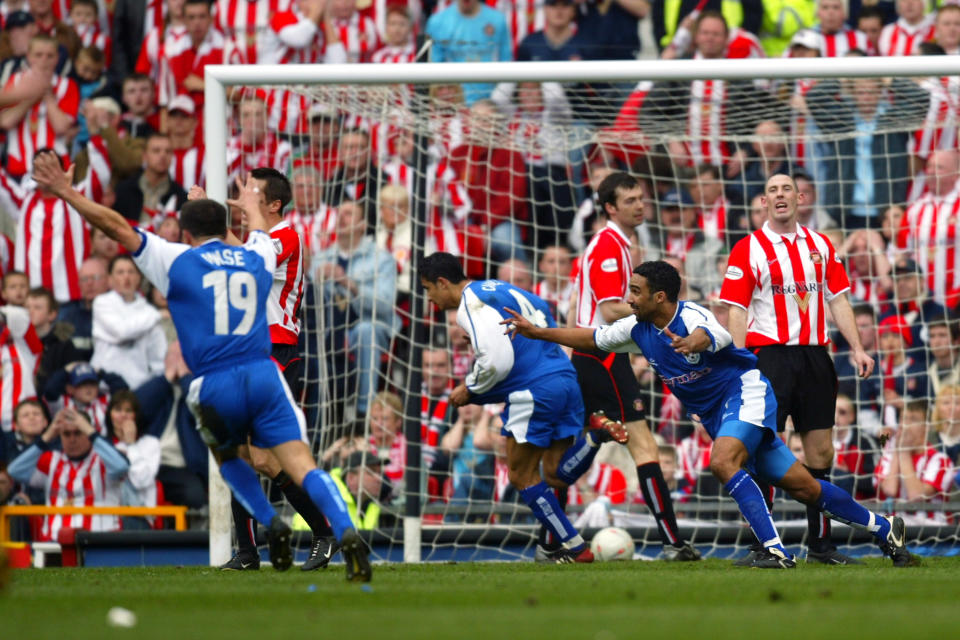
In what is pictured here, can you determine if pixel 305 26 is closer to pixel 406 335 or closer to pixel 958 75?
pixel 406 335

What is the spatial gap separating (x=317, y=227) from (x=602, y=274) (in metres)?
3.66

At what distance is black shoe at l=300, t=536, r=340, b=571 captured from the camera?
27.3ft

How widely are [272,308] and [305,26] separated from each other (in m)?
6.74

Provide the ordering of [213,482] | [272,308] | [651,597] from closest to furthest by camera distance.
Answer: [651,597]
[272,308]
[213,482]

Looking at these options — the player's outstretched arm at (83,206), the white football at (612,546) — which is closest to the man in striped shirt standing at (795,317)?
the white football at (612,546)

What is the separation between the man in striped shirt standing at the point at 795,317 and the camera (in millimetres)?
8812

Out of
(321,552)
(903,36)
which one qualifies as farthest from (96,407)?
(903,36)

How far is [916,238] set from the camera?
40.0ft

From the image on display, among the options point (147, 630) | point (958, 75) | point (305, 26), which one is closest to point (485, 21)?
point (305, 26)

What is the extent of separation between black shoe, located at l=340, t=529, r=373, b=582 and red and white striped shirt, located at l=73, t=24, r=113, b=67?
33.1ft

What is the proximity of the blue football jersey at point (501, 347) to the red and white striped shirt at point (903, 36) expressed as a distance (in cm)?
657

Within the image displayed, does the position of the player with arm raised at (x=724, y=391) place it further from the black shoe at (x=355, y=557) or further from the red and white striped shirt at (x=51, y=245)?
the red and white striped shirt at (x=51, y=245)

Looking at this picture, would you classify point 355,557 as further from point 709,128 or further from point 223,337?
point 709,128

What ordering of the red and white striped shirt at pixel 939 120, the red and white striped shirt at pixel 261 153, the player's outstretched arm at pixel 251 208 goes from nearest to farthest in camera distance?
the player's outstretched arm at pixel 251 208 < the red and white striped shirt at pixel 939 120 < the red and white striped shirt at pixel 261 153
